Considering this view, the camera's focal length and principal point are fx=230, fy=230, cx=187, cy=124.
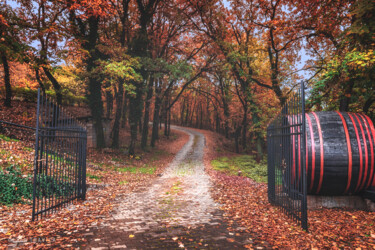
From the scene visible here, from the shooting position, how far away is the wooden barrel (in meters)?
5.76

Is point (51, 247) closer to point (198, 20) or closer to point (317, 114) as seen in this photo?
point (317, 114)

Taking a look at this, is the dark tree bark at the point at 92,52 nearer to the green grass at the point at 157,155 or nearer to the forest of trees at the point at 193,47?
the forest of trees at the point at 193,47

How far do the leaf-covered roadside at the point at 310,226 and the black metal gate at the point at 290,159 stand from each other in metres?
0.29

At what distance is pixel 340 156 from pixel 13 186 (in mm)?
9024

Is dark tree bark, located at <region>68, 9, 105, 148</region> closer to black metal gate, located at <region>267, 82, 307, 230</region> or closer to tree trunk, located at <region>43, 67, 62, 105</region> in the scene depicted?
tree trunk, located at <region>43, 67, 62, 105</region>

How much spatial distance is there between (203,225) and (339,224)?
2982mm

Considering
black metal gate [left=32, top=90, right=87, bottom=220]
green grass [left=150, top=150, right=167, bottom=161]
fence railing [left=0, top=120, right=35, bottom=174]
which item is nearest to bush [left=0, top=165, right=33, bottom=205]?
black metal gate [left=32, top=90, right=87, bottom=220]

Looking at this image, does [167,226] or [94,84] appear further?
[94,84]

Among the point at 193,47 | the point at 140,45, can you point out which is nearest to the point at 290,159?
the point at 140,45

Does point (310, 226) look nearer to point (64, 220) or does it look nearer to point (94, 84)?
point (64, 220)

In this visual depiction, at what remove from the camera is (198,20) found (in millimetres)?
18922

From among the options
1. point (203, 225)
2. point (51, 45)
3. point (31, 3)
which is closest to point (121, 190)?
point (203, 225)

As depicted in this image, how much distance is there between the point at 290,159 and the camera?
561 centimetres

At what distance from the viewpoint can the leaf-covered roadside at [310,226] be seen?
13.8ft
